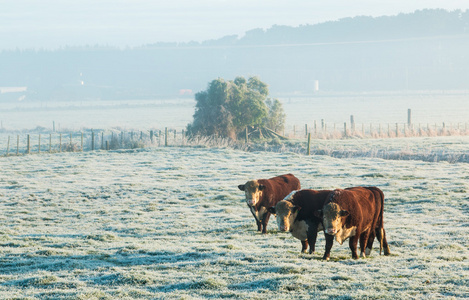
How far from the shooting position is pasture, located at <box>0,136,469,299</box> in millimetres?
11859

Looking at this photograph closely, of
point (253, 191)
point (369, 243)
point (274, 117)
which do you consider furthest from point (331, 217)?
point (274, 117)

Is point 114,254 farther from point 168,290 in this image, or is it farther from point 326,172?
point 326,172

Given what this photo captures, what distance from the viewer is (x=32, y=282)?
1259 cm

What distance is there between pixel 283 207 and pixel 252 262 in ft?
5.37

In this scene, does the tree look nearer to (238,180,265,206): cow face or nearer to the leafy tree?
the leafy tree

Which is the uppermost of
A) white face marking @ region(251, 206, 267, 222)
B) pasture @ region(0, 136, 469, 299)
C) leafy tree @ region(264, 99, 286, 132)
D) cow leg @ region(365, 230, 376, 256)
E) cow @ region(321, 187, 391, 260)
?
leafy tree @ region(264, 99, 286, 132)

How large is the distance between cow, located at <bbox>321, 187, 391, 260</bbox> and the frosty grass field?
20.0 inches

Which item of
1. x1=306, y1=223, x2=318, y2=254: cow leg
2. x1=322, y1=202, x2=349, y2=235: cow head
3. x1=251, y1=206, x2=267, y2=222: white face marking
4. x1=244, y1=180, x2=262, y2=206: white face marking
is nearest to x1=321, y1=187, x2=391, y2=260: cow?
x1=322, y1=202, x2=349, y2=235: cow head

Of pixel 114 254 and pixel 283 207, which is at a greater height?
pixel 283 207

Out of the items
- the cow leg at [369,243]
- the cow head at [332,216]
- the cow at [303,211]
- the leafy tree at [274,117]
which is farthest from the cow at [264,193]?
the leafy tree at [274,117]

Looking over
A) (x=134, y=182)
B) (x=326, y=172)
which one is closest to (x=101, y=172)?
(x=134, y=182)

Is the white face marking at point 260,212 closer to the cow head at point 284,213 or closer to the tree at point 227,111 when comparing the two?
the cow head at point 284,213

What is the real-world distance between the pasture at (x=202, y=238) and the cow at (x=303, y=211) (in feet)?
2.25

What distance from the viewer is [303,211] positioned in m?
13.4
